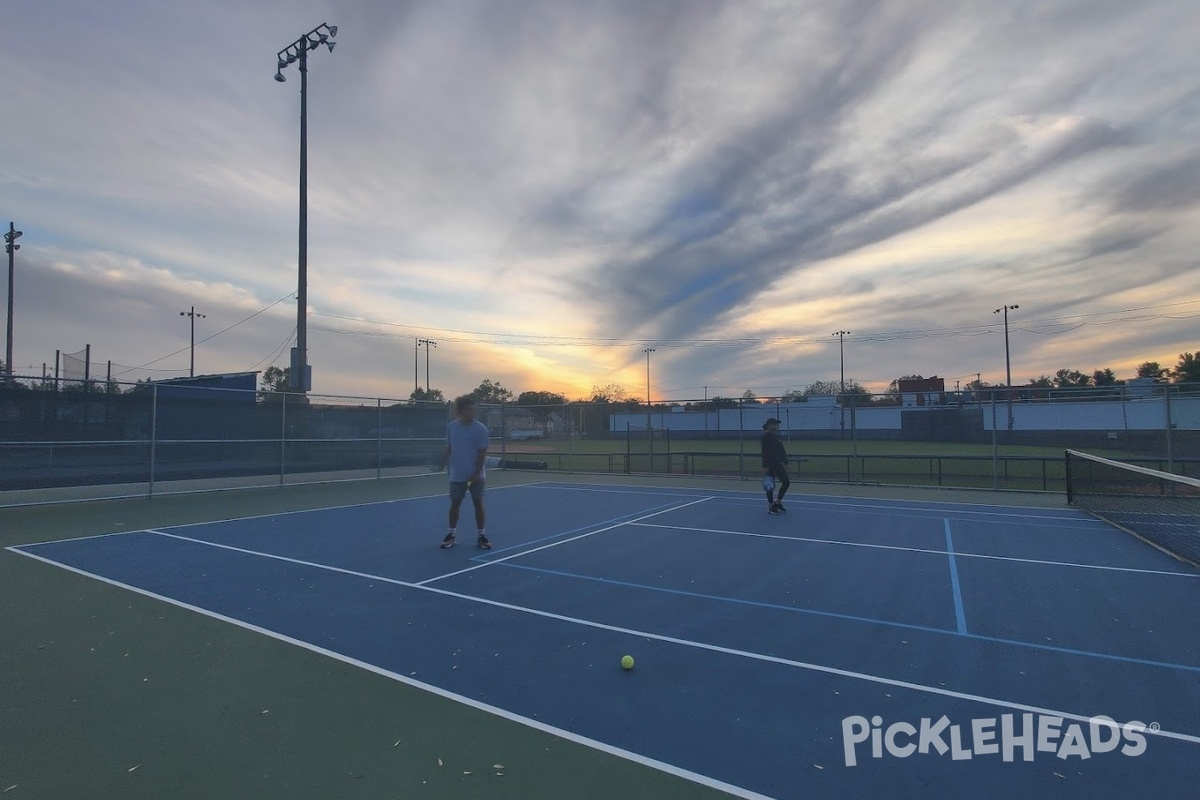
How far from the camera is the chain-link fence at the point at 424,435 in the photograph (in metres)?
12.1

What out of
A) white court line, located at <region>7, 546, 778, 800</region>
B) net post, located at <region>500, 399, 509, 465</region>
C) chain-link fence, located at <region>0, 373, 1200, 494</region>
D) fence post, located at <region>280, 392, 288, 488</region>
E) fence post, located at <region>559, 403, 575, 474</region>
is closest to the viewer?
white court line, located at <region>7, 546, 778, 800</region>

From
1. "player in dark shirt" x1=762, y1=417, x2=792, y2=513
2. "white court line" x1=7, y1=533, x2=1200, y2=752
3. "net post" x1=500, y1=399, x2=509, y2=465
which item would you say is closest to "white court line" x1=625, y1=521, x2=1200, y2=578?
"player in dark shirt" x1=762, y1=417, x2=792, y2=513

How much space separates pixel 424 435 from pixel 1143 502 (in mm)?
18833

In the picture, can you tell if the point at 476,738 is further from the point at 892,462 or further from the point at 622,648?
the point at 892,462

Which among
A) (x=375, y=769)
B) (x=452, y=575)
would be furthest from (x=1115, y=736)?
(x=452, y=575)

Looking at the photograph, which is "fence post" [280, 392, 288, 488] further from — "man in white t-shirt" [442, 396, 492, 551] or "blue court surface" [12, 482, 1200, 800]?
"man in white t-shirt" [442, 396, 492, 551]

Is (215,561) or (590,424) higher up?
(590,424)

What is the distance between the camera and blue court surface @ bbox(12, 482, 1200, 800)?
3.02 m

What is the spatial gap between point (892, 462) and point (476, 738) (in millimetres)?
25922

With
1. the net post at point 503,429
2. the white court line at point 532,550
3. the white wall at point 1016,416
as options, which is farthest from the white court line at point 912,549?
the net post at point 503,429

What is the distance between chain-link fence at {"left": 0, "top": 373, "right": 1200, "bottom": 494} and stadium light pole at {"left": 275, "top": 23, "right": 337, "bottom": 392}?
2.67 m

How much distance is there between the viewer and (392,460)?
721 inches

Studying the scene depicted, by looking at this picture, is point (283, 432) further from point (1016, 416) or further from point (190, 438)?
point (1016, 416)

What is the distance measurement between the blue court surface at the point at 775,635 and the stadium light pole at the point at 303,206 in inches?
477
